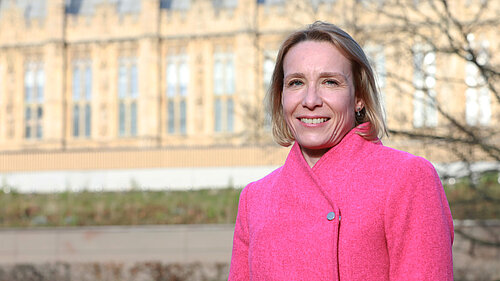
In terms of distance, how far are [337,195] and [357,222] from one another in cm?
9

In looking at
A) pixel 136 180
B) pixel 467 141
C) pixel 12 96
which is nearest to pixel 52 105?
pixel 12 96

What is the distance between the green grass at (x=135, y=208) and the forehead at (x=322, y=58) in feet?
39.2

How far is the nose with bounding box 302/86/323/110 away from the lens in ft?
5.11

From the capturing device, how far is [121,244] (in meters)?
11.7

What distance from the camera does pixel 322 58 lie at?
1551 millimetres

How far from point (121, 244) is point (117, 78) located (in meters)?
15.8

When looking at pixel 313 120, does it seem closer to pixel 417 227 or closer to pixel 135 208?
pixel 417 227

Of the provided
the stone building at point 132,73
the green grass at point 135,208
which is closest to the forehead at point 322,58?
the green grass at point 135,208

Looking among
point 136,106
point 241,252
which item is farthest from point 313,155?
point 136,106

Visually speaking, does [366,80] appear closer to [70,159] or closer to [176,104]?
[70,159]

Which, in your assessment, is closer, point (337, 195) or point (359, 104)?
point (337, 195)

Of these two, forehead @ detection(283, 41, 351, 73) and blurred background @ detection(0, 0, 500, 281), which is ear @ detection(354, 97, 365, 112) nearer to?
forehead @ detection(283, 41, 351, 73)

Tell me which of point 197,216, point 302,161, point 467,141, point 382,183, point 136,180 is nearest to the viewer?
point 382,183

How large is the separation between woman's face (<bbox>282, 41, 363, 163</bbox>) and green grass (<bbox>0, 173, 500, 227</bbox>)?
11.9 metres
